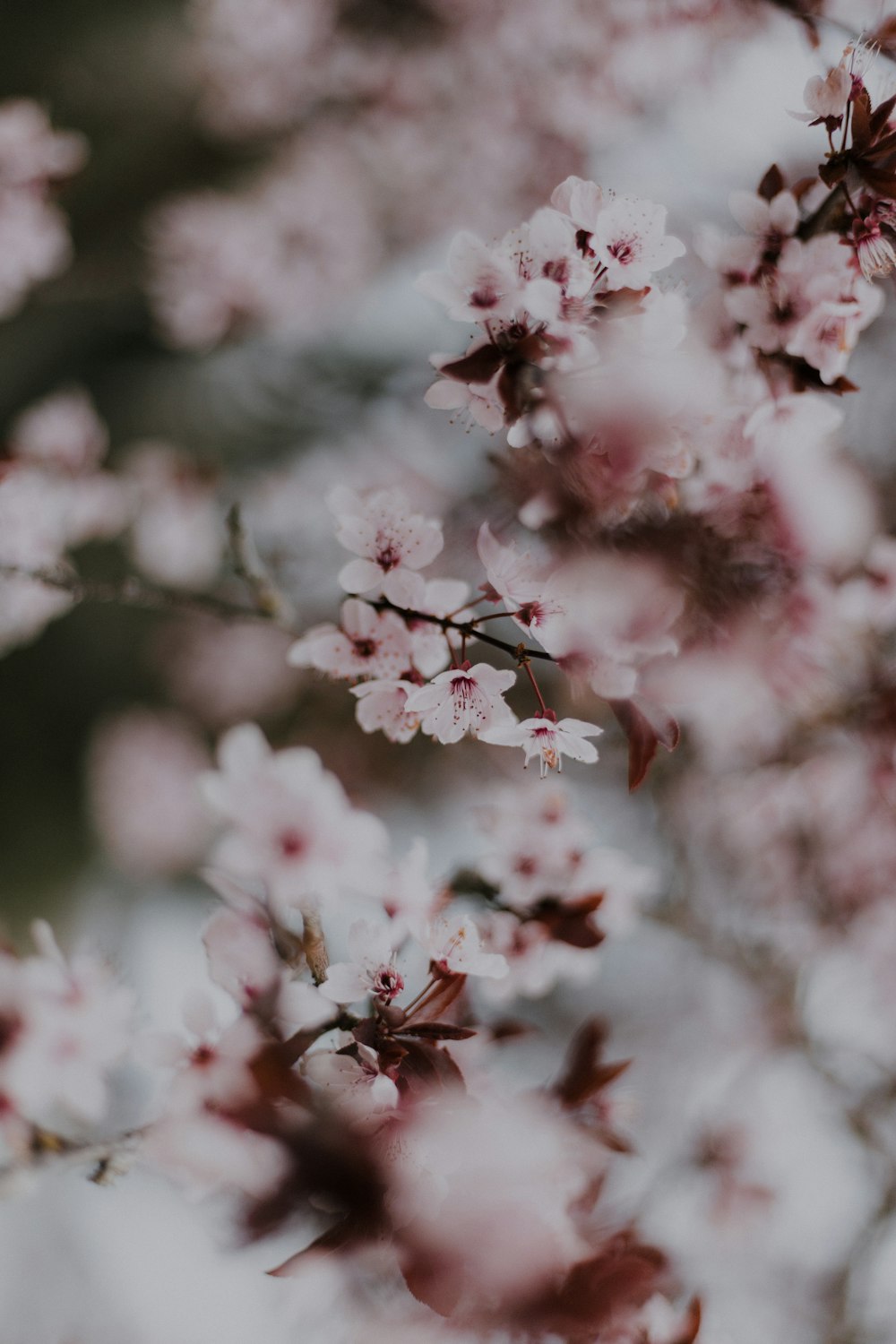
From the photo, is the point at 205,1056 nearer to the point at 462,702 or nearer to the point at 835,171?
the point at 462,702

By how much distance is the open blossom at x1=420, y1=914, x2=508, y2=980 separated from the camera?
0.80 meters

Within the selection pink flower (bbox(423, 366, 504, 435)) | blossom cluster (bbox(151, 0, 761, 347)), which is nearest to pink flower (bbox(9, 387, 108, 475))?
blossom cluster (bbox(151, 0, 761, 347))

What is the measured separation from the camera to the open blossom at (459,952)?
31.4 inches

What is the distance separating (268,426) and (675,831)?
2.65 m

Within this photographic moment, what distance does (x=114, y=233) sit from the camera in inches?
131

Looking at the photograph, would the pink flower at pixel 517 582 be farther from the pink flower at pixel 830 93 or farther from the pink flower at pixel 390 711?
the pink flower at pixel 830 93

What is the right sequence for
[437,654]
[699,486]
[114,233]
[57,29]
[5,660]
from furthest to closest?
[5,660] < [114,233] < [57,29] < [699,486] < [437,654]

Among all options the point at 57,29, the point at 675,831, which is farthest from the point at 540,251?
the point at 57,29

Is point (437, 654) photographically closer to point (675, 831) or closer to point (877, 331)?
point (675, 831)

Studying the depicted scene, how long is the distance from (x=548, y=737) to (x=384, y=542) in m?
0.28

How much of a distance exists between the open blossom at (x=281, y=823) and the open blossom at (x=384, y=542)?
21cm

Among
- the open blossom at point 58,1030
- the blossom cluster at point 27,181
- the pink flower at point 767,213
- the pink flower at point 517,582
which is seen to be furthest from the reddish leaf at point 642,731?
the blossom cluster at point 27,181

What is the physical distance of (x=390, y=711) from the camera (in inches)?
33.2

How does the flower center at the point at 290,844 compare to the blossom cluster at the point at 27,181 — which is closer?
the flower center at the point at 290,844
